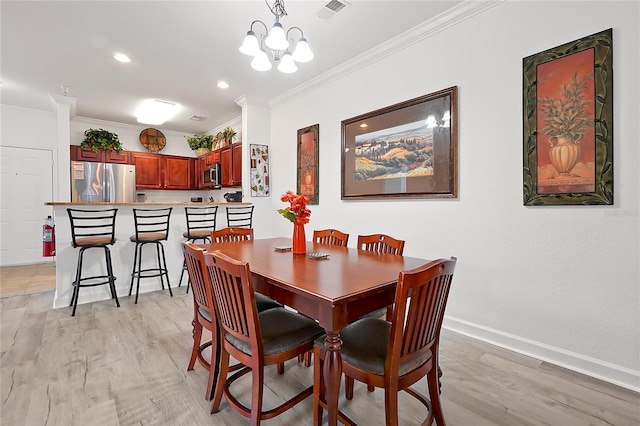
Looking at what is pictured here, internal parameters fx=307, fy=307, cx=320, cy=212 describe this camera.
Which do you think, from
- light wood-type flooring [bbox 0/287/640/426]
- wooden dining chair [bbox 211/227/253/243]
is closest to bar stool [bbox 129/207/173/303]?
light wood-type flooring [bbox 0/287/640/426]

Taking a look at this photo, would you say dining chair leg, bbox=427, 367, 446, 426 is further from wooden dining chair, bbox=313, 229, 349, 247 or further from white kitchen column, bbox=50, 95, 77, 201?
white kitchen column, bbox=50, 95, 77, 201

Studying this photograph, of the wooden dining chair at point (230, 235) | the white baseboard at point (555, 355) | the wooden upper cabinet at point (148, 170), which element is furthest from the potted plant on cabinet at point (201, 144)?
the white baseboard at point (555, 355)

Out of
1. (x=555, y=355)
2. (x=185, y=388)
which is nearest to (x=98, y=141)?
(x=185, y=388)

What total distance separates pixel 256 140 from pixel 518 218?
370 cm

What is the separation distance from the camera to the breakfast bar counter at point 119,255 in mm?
3289

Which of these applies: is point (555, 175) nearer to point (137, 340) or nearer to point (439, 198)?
point (439, 198)

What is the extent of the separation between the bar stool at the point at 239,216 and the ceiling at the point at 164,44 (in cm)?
168

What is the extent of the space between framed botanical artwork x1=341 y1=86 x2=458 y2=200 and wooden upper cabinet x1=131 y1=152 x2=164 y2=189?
4.36 metres

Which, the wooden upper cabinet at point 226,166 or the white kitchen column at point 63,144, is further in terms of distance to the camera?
the wooden upper cabinet at point 226,166

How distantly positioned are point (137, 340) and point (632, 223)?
3.54 meters

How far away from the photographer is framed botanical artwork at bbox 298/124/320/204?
4.05m

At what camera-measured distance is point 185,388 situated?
6.08ft

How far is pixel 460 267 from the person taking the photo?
2629 millimetres

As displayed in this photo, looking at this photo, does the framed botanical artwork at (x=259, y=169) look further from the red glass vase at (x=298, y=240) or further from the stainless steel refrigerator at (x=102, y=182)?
the red glass vase at (x=298, y=240)
